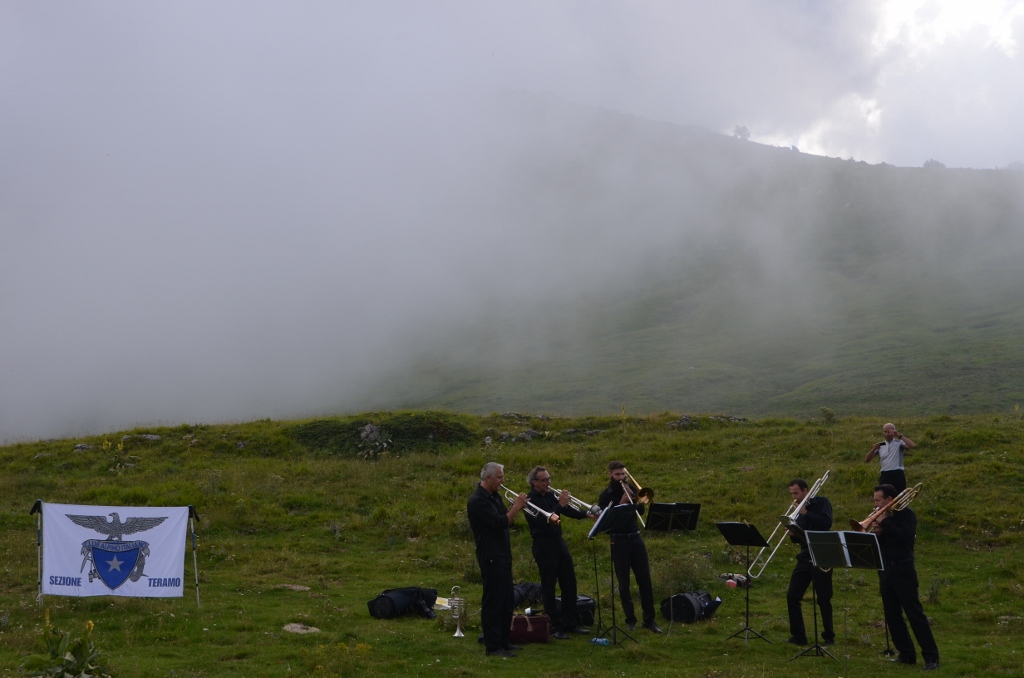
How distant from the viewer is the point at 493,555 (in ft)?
38.0

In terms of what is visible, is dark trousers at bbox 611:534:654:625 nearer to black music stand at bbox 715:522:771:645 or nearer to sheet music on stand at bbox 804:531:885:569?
black music stand at bbox 715:522:771:645

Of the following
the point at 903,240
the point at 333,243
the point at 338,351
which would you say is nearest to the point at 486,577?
the point at 338,351

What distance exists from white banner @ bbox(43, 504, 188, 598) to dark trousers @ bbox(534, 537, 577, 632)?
604 centimetres

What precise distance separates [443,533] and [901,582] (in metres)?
12.1

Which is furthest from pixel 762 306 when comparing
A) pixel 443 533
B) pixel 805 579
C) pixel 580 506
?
pixel 805 579

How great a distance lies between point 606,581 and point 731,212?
158 m

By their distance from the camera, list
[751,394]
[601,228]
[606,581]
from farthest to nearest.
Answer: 1. [601,228]
2. [751,394]
3. [606,581]

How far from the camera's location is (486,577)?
38.0ft

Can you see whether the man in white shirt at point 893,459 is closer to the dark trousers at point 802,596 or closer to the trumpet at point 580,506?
the dark trousers at point 802,596

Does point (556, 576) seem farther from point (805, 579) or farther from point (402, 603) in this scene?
point (805, 579)

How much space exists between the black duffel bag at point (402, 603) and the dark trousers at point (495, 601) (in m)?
2.59

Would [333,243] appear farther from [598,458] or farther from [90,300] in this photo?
[598,458]

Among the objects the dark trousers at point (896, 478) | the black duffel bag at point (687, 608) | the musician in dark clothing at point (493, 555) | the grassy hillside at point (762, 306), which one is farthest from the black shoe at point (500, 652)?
the grassy hillside at point (762, 306)

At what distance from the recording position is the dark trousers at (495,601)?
11.5 m
